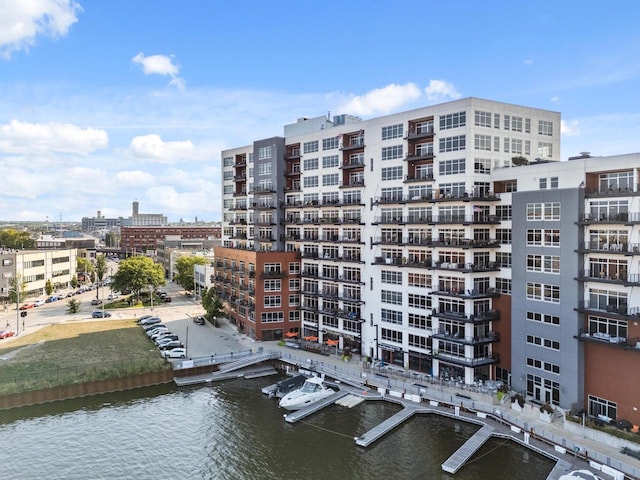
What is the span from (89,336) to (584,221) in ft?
215

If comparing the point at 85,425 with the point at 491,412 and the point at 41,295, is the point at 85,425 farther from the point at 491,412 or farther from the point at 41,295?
the point at 41,295

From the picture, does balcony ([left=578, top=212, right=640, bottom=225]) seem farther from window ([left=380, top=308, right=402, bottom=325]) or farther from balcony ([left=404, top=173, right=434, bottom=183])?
window ([left=380, top=308, right=402, bottom=325])

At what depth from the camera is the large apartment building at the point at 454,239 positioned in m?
43.1

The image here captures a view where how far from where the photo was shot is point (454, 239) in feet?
169

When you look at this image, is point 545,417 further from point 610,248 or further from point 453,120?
point 453,120

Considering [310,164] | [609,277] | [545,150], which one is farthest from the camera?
[310,164]

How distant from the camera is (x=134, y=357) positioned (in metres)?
59.7

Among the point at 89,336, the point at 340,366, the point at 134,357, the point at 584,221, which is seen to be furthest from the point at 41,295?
the point at 584,221

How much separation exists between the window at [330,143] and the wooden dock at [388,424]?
3528cm

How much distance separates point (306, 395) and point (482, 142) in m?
31.8

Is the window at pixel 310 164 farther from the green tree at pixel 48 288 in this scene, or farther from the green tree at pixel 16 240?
the green tree at pixel 16 240

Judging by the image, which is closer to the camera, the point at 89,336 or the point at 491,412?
the point at 491,412

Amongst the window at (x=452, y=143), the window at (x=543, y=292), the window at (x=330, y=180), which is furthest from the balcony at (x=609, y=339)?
the window at (x=330, y=180)

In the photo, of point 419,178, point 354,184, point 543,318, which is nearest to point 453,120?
point 419,178
